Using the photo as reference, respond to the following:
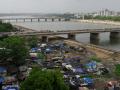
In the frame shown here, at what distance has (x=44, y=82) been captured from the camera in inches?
565

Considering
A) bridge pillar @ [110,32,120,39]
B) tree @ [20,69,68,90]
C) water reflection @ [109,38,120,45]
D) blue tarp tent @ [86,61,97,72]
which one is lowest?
water reflection @ [109,38,120,45]

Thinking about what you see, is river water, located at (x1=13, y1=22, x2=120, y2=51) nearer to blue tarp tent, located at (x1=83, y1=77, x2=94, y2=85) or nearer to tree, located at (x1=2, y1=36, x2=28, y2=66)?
tree, located at (x1=2, y1=36, x2=28, y2=66)

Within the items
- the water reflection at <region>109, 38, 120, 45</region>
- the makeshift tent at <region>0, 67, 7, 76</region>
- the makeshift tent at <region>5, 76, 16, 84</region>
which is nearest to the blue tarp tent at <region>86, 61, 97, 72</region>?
the makeshift tent at <region>5, 76, 16, 84</region>

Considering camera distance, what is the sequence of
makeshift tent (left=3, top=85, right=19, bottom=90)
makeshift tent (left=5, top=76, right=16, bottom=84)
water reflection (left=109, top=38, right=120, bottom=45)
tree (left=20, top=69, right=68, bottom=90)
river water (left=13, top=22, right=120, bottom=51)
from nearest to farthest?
tree (left=20, top=69, right=68, bottom=90), makeshift tent (left=3, top=85, right=19, bottom=90), makeshift tent (left=5, top=76, right=16, bottom=84), river water (left=13, top=22, right=120, bottom=51), water reflection (left=109, top=38, right=120, bottom=45)

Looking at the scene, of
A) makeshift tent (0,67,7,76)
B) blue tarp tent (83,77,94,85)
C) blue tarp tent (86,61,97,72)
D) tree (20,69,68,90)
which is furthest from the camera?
blue tarp tent (86,61,97,72)

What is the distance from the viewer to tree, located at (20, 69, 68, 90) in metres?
14.3

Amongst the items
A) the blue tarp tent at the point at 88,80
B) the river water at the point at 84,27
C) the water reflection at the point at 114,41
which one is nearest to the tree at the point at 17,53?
the blue tarp tent at the point at 88,80

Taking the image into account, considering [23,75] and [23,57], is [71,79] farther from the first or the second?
[23,57]

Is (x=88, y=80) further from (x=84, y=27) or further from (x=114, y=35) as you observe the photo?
(x=84, y=27)

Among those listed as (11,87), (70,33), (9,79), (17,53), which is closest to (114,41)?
(70,33)

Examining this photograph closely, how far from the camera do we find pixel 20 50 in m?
23.8

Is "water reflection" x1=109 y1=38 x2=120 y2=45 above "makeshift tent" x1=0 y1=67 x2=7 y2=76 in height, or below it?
below

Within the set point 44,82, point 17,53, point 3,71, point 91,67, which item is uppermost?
point 17,53

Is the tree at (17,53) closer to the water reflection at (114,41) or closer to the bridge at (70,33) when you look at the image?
the bridge at (70,33)
